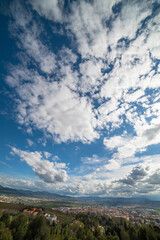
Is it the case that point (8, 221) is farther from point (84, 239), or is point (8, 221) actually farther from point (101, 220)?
point (101, 220)

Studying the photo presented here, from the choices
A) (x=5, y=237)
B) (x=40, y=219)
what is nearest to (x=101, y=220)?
(x=40, y=219)

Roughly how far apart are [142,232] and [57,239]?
33530 mm

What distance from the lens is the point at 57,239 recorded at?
45531mm

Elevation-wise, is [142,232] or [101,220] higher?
[142,232]

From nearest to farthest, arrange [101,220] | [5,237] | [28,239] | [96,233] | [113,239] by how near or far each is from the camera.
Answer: [5,237]
[28,239]
[113,239]
[96,233]
[101,220]

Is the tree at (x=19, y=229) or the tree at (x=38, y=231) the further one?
the tree at (x=38, y=231)

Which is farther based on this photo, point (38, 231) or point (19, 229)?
point (38, 231)

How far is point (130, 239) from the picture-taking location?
41.5 meters

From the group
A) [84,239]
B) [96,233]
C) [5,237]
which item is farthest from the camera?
[96,233]

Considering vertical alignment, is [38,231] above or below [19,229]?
below

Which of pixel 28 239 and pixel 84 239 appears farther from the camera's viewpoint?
pixel 84 239

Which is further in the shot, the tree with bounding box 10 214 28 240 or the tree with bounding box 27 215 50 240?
the tree with bounding box 27 215 50 240

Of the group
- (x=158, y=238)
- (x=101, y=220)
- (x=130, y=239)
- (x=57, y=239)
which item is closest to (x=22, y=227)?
(x=57, y=239)

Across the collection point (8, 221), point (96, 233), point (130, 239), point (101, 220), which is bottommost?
point (101, 220)
